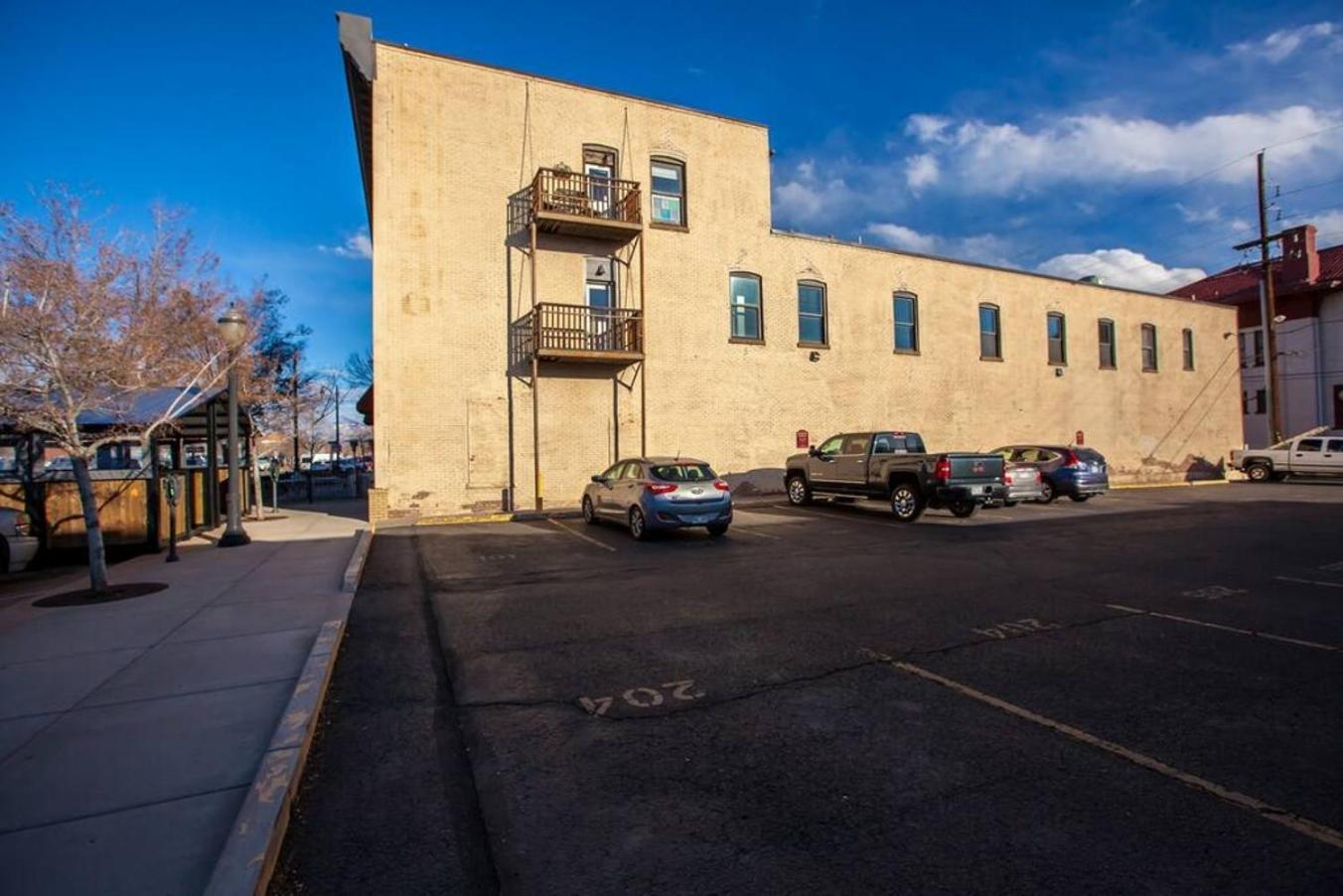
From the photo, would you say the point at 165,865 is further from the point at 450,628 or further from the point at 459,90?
the point at 459,90

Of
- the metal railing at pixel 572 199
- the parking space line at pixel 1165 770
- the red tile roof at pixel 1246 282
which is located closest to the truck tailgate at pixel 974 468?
the parking space line at pixel 1165 770

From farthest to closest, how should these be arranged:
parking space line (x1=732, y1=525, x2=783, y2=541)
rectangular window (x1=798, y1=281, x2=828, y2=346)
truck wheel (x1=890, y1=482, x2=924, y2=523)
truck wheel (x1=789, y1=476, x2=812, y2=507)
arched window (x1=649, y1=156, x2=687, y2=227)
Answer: rectangular window (x1=798, y1=281, x2=828, y2=346) → arched window (x1=649, y1=156, x2=687, y2=227) → truck wheel (x1=789, y1=476, x2=812, y2=507) → truck wheel (x1=890, y1=482, x2=924, y2=523) → parking space line (x1=732, y1=525, x2=783, y2=541)

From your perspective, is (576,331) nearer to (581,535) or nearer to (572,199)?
(572,199)

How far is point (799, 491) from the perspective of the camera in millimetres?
18656

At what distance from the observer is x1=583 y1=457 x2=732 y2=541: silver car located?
12320mm

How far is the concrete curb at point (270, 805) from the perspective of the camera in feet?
8.70

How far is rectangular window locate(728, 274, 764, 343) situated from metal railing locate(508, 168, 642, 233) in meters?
3.82

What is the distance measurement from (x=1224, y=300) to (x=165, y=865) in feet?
169

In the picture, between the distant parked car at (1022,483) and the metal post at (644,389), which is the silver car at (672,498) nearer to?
the metal post at (644,389)

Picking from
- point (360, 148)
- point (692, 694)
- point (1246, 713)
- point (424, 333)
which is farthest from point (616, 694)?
point (360, 148)

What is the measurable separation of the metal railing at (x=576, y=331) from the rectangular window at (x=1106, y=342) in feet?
71.2

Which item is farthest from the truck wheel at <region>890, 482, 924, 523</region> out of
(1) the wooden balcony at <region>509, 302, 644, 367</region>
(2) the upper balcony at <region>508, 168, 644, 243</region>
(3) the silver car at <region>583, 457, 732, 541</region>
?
(2) the upper balcony at <region>508, 168, 644, 243</region>

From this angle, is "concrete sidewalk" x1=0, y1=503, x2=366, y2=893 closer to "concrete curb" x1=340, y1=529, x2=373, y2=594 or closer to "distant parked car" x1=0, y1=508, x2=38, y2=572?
"concrete curb" x1=340, y1=529, x2=373, y2=594

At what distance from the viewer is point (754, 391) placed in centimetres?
2109
